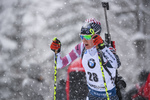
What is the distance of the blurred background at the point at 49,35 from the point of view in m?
2.64

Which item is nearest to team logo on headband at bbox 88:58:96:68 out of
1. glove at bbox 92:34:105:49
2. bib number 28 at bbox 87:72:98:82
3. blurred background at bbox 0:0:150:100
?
bib number 28 at bbox 87:72:98:82

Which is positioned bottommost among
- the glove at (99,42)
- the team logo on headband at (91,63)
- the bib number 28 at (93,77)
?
the bib number 28 at (93,77)

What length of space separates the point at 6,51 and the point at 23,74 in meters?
0.50

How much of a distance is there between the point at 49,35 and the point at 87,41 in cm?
151

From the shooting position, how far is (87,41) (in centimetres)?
124

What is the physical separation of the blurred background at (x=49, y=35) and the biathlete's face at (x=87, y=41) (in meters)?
1.38

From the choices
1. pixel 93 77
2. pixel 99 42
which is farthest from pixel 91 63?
pixel 99 42

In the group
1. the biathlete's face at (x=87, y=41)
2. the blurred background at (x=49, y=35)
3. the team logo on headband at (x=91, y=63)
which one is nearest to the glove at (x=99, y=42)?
the biathlete's face at (x=87, y=41)

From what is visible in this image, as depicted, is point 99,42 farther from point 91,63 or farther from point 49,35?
point 49,35

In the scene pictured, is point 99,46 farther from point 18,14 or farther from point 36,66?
point 18,14

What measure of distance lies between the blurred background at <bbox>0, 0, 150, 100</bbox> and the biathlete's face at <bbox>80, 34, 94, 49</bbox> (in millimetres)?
1383

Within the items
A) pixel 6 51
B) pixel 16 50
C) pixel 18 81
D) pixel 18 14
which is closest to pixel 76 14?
pixel 18 14

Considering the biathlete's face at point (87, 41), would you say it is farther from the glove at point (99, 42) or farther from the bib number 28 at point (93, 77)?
the bib number 28 at point (93, 77)

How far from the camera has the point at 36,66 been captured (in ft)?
9.28
